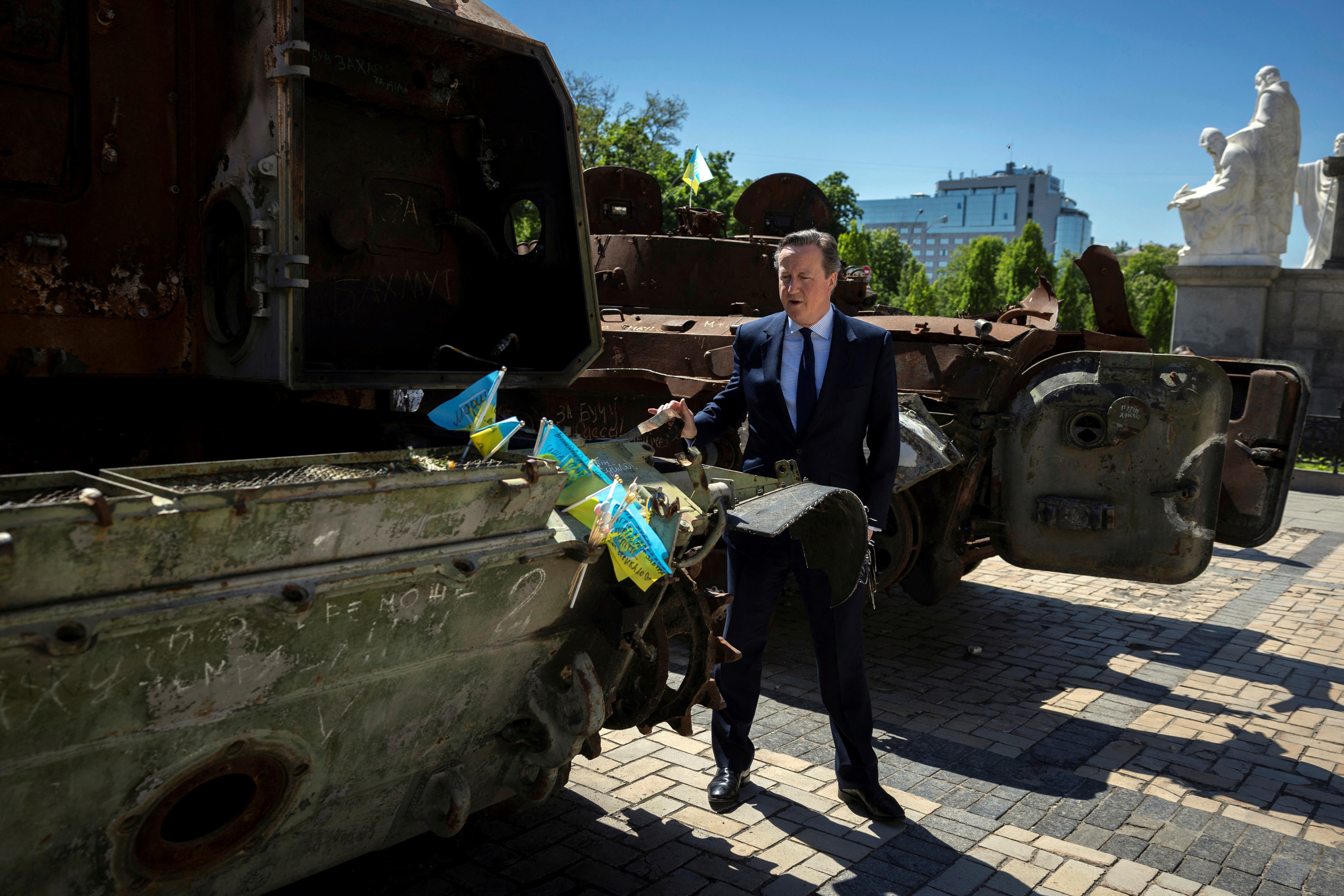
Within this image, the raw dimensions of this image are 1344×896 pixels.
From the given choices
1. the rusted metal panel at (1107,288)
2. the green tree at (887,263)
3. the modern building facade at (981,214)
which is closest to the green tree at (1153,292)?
the rusted metal panel at (1107,288)

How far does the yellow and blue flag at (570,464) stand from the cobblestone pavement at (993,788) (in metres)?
1.35

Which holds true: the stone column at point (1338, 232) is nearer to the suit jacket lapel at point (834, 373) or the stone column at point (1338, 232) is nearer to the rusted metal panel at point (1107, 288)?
the rusted metal panel at point (1107, 288)

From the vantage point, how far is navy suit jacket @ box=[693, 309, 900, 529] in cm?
376

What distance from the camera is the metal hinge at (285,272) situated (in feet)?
9.57

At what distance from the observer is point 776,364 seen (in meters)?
3.89

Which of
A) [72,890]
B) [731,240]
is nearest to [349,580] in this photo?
[72,890]

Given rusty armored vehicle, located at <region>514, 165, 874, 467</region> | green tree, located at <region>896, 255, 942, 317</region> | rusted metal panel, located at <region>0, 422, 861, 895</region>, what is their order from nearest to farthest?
rusted metal panel, located at <region>0, 422, 861, 895</region> → rusty armored vehicle, located at <region>514, 165, 874, 467</region> → green tree, located at <region>896, 255, 942, 317</region>

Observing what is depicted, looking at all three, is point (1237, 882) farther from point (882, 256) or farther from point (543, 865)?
point (882, 256)

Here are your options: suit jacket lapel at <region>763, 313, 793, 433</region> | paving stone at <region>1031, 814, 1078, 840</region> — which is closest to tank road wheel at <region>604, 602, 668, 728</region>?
suit jacket lapel at <region>763, 313, 793, 433</region>

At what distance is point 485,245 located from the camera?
4.10 metres

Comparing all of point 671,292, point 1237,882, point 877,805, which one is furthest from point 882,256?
point 1237,882

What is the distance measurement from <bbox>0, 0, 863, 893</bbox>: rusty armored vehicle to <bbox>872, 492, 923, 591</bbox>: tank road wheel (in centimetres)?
229

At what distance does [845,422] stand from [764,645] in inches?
36.9

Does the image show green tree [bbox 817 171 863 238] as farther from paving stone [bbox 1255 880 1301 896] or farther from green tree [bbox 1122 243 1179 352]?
paving stone [bbox 1255 880 1301 896]
